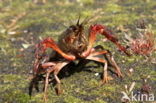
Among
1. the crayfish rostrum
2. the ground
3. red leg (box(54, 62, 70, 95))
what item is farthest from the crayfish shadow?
red leg (box(54, 62, 70, 95))

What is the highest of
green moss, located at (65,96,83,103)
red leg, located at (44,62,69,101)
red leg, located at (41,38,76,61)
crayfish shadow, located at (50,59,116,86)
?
red leg, located at (41,38,76,61)

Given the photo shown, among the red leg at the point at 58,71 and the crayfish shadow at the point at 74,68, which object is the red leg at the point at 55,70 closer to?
the red leg at the point at 58,71

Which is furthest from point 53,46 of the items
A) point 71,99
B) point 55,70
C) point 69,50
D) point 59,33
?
point 59,33

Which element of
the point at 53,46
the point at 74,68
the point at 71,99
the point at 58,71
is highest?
the point at 53,46

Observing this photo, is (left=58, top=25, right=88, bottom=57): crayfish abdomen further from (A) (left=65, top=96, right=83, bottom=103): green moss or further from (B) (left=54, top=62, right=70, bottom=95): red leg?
(A) (left=65, top=96, right=83, bottom=103): green moss

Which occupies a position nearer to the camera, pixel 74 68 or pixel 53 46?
pixel 53 46

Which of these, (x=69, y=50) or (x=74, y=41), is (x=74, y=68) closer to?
(x=69, y=50)

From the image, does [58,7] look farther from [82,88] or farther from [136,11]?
[82,88]

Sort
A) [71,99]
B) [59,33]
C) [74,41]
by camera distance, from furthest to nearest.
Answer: [59,33] < [74,41] < [71,99]
